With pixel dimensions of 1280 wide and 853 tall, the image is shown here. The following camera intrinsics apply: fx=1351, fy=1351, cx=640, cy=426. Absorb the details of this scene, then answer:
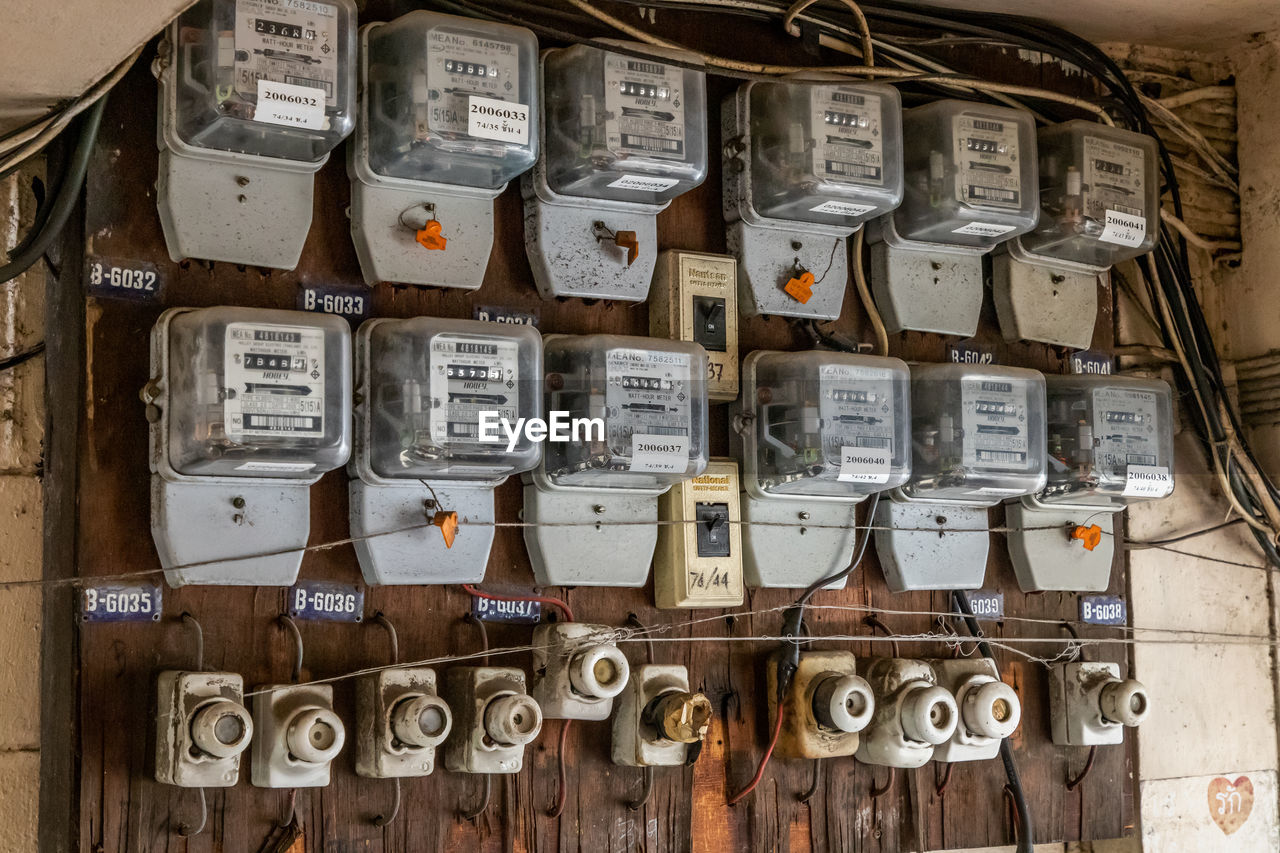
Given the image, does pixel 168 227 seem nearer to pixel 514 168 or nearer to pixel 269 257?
pixel 269 257

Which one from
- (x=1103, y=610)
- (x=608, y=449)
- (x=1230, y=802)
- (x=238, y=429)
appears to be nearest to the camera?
(x=238, y=429)

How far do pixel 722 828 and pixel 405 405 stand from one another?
3.02 feet

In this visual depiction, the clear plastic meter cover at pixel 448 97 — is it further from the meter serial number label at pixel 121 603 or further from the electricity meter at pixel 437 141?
the meter serial number label at pixel 121 603

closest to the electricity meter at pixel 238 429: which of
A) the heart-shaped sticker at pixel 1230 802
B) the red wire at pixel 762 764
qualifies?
the red wire at pixel 762 764

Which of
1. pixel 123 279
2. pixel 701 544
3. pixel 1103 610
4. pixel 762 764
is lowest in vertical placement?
pixel 762 764

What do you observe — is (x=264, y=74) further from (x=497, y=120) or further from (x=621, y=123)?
(x=621, y=123)

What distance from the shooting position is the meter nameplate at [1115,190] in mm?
2555

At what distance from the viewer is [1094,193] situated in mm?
2555

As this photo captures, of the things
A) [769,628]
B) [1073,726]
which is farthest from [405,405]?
[1073,726]

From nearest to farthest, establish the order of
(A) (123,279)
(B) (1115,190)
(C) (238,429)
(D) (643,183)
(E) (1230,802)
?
(C) (238,429)
(A) (123,279)
(D) (643,183)
(B) (1115,190)
(E) (1230,802)

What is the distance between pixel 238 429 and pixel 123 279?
0.32 meters

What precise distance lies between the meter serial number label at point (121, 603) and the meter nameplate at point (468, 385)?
1.52ft

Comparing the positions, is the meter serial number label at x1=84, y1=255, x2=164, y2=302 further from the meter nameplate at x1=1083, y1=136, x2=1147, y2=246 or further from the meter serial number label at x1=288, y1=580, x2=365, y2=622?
the meter nameplate at x1=1083, y1=136, x2=1147, y2=246

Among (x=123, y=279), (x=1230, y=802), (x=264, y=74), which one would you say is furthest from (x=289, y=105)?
(x=1230, y=802)
